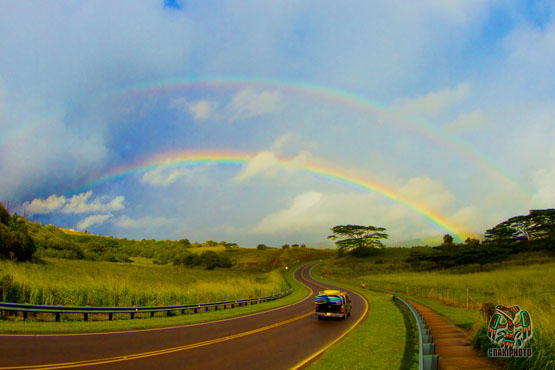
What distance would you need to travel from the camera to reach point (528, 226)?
9750cm

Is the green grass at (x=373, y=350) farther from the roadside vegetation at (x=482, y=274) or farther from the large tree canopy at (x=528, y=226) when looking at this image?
the large tree canopy at (x=528, y=226)

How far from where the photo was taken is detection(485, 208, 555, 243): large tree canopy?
309 feet

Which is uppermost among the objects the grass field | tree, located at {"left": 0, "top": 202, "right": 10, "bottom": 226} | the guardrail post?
tree, located at {"left": 0, "top": 202, "right": 10, "bottom": 226}

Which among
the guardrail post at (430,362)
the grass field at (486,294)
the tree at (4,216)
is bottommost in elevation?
the grass field at (486,294)

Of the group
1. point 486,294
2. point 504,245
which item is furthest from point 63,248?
point 504,245

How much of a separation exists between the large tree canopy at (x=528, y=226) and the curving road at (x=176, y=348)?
3900 inches

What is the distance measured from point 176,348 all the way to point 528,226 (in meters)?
112

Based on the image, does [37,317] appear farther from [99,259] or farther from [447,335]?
[99,259]

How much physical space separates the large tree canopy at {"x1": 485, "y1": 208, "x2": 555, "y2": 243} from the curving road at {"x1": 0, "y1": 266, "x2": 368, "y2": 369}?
99.1 metres

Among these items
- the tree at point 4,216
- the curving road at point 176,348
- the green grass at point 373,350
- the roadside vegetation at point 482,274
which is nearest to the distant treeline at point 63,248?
the tree at point 4,216

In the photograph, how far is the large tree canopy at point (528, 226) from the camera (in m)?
94.3

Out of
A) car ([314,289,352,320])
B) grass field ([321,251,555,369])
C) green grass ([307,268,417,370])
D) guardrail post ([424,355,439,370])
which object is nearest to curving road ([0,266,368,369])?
green grass ([307,268,417,370])

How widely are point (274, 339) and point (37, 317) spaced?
12747mm

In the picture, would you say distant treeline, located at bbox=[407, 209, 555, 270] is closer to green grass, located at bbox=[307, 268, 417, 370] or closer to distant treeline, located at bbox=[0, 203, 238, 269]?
distant treeline, located at bbox=[0, 203, 238, 269]
